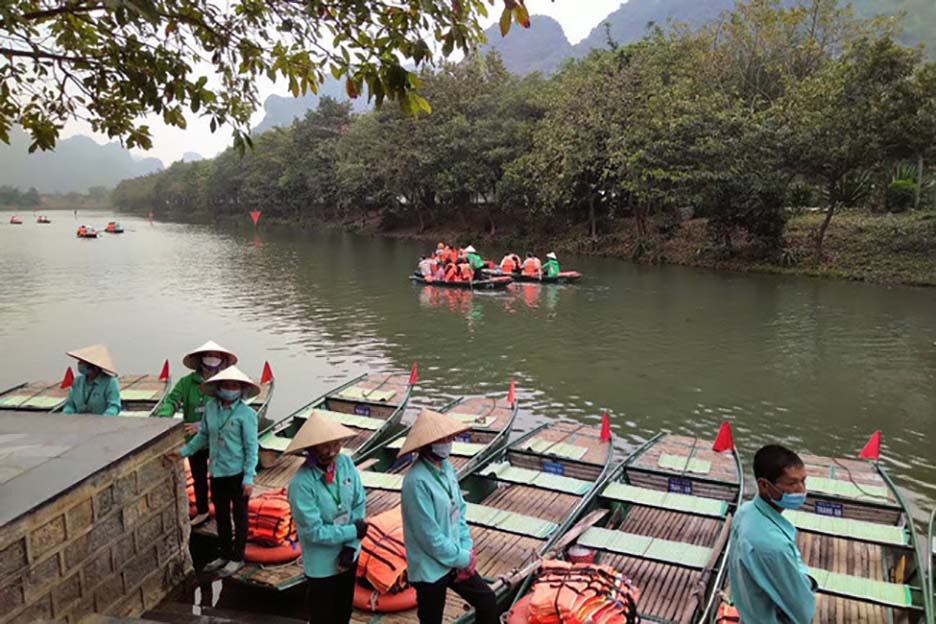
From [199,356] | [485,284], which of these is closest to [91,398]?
[199,356]

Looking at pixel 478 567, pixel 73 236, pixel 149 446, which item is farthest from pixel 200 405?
pixel 73 236

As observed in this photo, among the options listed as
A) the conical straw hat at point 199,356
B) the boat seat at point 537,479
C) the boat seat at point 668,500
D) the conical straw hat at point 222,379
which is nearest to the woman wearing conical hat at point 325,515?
the conical straw hat at point 222,379

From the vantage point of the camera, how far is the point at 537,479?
23.8 feet

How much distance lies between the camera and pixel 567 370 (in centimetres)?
1377

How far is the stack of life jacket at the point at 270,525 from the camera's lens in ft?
18.6

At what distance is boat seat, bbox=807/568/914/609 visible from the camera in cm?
495

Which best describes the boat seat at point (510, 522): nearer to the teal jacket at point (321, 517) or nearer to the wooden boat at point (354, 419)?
the wooden boat at point (354, 419)

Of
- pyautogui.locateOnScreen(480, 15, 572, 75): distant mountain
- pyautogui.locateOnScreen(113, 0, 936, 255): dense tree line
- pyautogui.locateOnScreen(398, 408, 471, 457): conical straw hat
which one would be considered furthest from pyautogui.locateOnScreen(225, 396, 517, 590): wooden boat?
pyautogui.locateOnScreen(480, 15, 572, 75): distant mountain

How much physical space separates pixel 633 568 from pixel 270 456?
4.26 metres

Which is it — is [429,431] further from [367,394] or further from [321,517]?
[367,394]

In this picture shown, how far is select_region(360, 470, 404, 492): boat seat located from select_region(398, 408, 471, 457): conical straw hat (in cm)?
310

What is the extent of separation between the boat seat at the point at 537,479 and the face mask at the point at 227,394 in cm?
306

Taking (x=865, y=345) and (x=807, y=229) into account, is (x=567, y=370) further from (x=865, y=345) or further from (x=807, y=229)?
(x=807, y=229)

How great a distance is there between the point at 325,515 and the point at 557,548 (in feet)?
7.99
